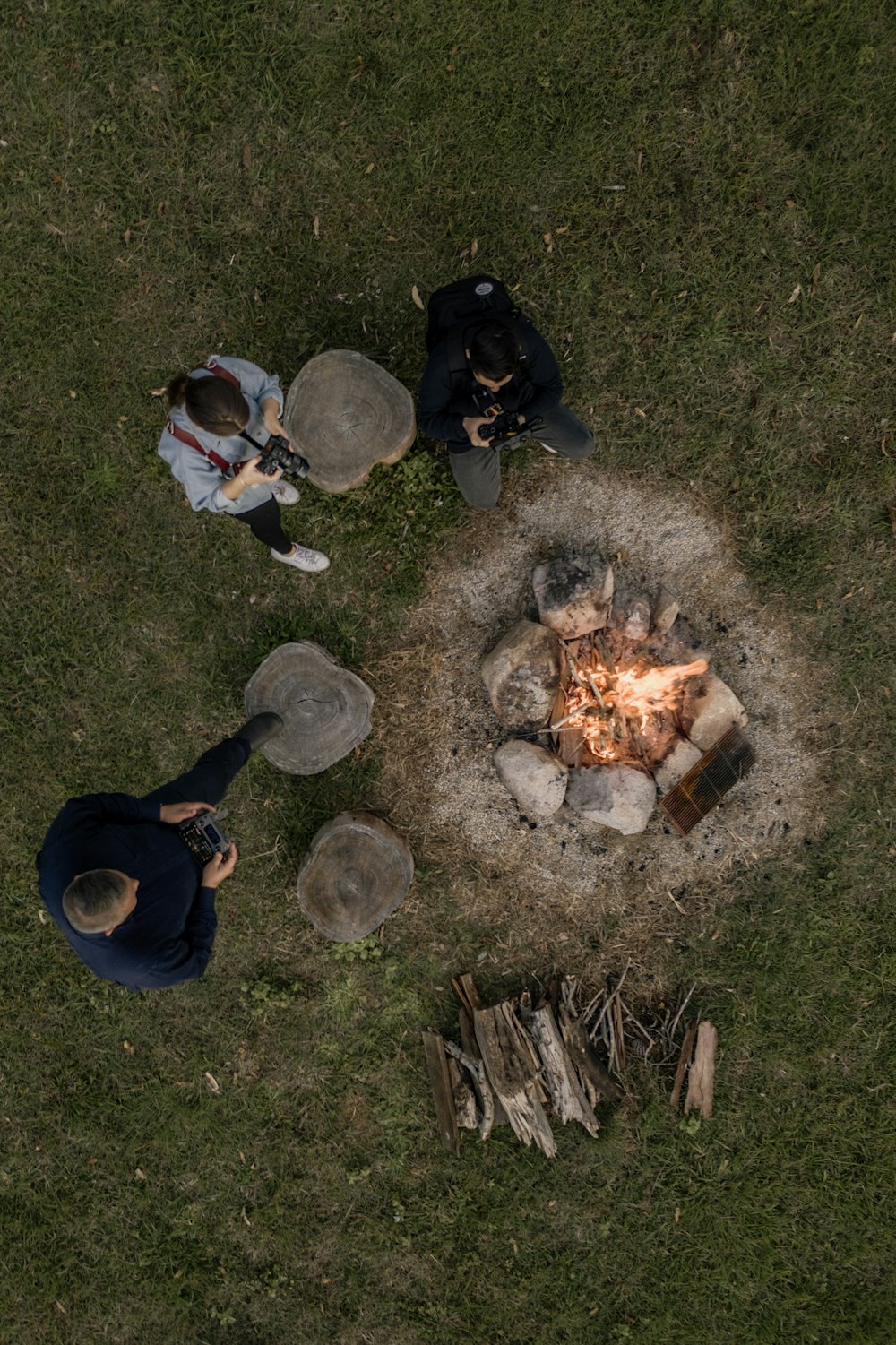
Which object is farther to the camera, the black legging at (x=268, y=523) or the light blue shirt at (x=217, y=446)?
the black legging at (x=268, y=523)

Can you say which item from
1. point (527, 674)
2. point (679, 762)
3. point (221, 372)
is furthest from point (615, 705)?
point (221, 372)

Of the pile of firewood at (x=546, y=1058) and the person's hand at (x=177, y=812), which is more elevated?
the person's hand at (x=177, y=812)

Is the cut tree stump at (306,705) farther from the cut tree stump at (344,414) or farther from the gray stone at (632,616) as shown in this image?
the gray stone at (632,616)

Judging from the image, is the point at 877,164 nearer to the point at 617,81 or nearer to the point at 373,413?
the point at 617,81

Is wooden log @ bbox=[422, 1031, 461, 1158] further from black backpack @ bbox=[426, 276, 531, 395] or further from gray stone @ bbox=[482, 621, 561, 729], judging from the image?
black backpack @ bbox=[426, 276, 531, 395]

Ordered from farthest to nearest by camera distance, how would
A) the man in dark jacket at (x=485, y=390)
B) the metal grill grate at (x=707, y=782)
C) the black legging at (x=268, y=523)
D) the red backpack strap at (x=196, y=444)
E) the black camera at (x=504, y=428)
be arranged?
the metal grill grate at (x=707, y=782) → the black legging at (x=268, y=523) → the black camera at (x=504, y=428) → the red backpack strap at (x=196, y=444) → the man in dark jacket at (x=485, y=390)

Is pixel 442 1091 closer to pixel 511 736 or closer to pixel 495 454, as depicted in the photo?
pixel 511 736

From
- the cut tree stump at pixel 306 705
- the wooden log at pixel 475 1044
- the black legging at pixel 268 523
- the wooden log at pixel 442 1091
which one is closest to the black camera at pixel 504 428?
the black legging at pixel 268 523
